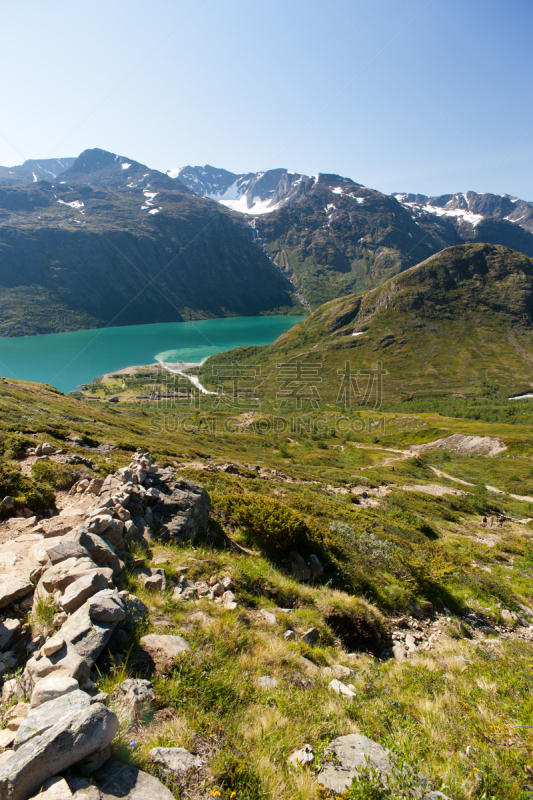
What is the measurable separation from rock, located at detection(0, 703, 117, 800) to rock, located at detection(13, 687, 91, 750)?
0.11 metres

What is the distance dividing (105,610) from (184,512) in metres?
5.83

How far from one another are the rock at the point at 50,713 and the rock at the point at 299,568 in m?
8.27

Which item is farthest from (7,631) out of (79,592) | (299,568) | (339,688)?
(299,568)

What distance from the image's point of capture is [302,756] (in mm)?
4375

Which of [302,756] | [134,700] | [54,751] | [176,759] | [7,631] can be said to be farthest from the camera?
[7,631]

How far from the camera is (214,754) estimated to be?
403cm

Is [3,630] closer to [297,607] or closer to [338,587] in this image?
[297,607]

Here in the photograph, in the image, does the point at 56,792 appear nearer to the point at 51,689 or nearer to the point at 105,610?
the point at 51,689

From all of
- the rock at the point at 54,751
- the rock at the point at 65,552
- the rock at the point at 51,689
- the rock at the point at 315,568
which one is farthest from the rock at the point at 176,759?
the rock at the point at 315,568

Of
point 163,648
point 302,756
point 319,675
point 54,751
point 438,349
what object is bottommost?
point 438,349

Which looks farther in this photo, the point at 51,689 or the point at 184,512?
the point at 184,512

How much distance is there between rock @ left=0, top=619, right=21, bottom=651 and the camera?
4.90 m

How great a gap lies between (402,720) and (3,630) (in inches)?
258

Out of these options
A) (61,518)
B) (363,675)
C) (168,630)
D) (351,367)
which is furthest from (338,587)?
(351,367)
